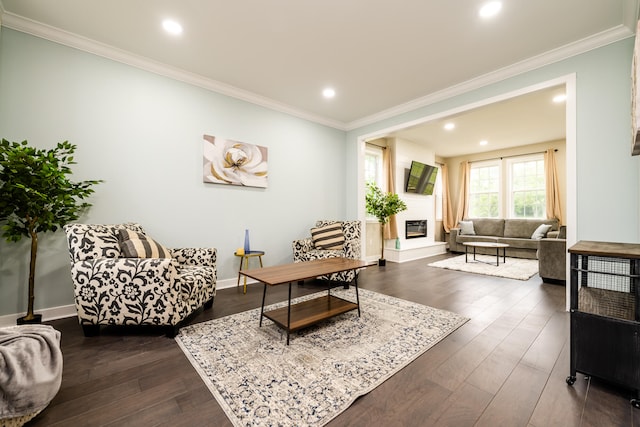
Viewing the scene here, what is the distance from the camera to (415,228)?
21.8 ft

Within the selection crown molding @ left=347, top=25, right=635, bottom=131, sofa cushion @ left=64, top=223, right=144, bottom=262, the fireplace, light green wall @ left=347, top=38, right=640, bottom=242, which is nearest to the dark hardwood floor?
sofa cushion @ left=64, top=223, right=144, bottom=262

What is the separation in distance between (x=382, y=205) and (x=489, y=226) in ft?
12.0

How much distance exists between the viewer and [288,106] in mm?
4184

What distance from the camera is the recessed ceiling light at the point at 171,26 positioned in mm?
2387

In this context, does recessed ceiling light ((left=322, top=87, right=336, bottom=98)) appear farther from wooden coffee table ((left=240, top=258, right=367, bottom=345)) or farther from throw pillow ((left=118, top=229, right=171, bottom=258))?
Answer: throw pillow ((left=118, top=229, right=171, bottom=258))

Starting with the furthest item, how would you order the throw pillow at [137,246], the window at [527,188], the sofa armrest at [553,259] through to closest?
the window at [527,188]
the sofa armrest at [553,259]
the throw pillow at [137,246]

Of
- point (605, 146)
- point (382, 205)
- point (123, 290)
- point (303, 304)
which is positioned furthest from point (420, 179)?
point (123, 290)

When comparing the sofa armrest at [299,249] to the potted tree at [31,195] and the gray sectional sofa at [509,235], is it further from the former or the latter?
the gray sectional sofa at [509,235]

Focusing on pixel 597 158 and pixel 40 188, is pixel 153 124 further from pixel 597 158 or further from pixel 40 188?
pixel 597 158

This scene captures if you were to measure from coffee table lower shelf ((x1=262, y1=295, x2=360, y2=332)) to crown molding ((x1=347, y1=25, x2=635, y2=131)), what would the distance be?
3139 mm

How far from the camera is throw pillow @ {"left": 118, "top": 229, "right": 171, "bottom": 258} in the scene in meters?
2.27

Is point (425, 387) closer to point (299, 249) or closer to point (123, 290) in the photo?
point (123, 290)

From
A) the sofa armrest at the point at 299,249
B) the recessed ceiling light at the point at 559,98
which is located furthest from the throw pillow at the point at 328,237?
the recessed ceiling light at the point at 559,98

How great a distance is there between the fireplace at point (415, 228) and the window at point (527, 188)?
7.71 ft
